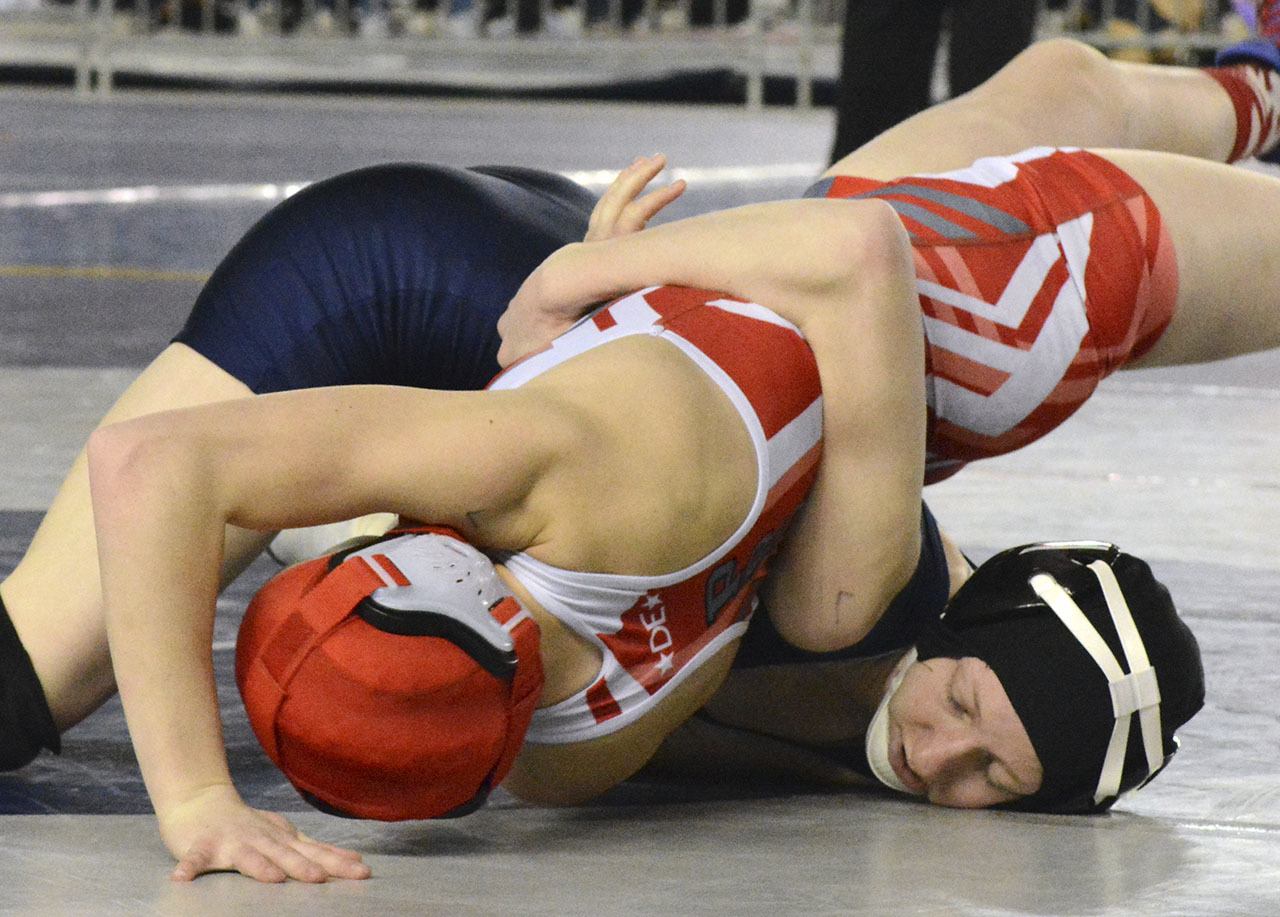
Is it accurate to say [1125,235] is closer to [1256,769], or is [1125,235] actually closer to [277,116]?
[1256,769]

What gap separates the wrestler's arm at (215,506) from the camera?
1561 millimetres

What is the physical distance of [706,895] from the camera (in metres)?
1.62

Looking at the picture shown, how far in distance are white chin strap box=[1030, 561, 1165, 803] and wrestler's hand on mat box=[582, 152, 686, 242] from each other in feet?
1.74

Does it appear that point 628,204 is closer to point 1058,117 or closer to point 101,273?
point 1058,117

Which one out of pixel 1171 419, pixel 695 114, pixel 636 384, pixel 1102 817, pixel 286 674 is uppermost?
pixel 636 384

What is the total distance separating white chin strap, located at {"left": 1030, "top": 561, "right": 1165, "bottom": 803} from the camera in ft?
6.17

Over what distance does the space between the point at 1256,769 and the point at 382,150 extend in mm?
5818

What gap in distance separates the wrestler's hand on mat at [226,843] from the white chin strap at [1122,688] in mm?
692

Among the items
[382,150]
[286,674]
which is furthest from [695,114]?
[286,674]

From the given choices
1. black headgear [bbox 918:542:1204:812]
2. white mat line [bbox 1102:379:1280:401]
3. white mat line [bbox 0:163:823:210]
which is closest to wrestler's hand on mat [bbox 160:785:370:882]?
black headgear [bbox 918:542:1204:812]

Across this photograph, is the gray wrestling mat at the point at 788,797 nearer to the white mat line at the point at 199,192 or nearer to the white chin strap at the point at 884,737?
the white chin strap at the point at 884,737

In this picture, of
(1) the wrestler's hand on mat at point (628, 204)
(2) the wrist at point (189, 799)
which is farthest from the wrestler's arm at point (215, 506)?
(1) the wrestler's hand on mat at point (628, 204)

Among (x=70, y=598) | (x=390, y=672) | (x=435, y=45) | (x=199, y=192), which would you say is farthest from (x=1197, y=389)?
(x=435, y=45)

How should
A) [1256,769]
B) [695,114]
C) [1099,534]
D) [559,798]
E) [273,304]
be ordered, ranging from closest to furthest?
1. [559,798]
2. [1256,769]
3. [273,304]
4. [1099,534]
5. [695,114]
